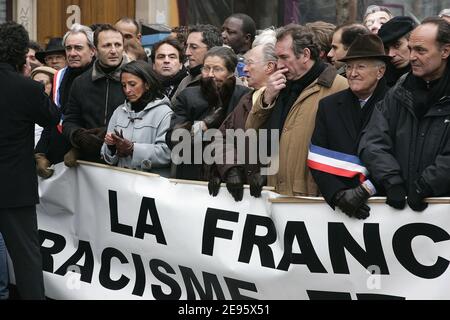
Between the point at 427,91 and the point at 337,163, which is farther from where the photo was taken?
the point at 337,163

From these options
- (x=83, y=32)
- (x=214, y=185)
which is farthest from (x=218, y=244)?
(x=83, y=32)

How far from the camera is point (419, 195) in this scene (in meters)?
6.77

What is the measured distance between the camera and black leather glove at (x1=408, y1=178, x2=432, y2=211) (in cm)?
673

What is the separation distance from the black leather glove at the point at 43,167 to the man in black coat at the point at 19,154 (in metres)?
0.60

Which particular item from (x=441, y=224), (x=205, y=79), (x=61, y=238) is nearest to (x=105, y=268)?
(x=61, y=238)

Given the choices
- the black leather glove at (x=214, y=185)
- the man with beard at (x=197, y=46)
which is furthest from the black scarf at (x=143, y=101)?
the black leather glove at (x=214, y=185)

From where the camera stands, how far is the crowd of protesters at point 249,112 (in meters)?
6.89

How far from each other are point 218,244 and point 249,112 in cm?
93

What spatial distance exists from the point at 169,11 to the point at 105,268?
9.36 metres

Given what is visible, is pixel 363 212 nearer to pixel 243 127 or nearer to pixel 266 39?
pixel 243 127

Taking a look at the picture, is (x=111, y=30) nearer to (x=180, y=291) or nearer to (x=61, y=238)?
(x=61, y=238)

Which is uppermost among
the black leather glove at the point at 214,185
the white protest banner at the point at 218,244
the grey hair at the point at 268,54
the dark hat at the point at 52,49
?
the grey hair at the point at 268,54

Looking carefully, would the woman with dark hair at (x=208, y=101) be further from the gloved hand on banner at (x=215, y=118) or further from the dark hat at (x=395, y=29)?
the dark hat at (x=395, y=29)

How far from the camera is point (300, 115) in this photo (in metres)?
7.49
